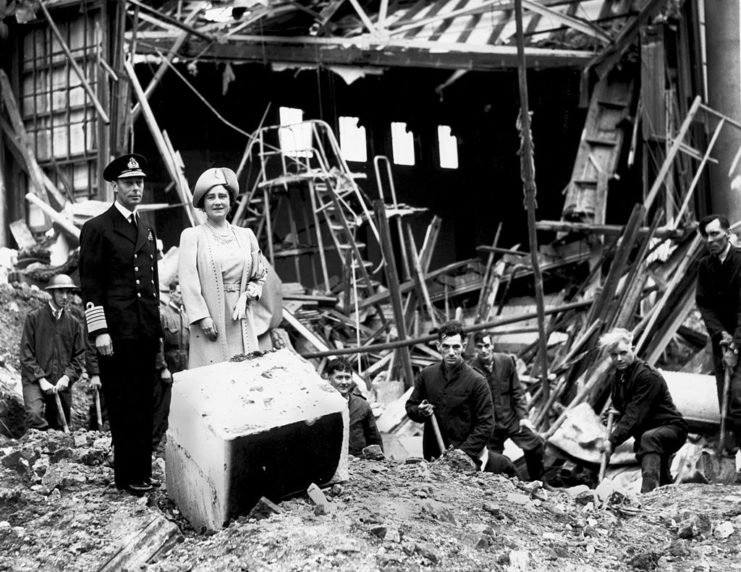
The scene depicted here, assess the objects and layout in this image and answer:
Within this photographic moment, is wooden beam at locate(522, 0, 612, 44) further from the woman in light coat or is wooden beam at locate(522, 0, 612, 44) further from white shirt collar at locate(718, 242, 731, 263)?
the woman in light coat

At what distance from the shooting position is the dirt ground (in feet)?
18.0

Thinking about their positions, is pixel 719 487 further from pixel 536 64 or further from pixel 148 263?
pixel 536 64

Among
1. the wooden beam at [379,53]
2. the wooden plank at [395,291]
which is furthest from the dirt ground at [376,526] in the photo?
the wooden beam at [379,53]

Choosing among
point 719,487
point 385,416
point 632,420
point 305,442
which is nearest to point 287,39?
point 385,416

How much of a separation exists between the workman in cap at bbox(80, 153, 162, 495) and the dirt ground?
1.17 feet

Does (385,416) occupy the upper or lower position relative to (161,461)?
lower

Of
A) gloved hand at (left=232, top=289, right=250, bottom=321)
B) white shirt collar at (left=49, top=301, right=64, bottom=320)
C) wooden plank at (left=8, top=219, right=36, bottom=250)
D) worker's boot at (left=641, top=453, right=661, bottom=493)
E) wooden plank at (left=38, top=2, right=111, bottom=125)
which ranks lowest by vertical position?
worker's boot at (left=641, top=453, right=661, bottom=493)

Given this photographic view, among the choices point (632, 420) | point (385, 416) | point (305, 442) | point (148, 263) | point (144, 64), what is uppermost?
point (144, 64)

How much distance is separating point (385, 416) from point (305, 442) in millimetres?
6353

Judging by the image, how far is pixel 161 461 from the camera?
24.3ft

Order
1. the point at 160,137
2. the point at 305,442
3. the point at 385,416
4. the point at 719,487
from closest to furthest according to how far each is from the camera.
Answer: the point at 305,442
the point at 719,487
the point at 385,416
the point at 160,137

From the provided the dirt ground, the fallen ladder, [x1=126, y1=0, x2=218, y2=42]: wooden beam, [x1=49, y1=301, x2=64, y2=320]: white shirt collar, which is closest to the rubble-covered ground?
the dirt ground

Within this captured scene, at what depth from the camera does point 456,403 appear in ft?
27.9

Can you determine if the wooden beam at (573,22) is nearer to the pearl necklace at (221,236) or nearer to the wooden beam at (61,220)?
the wooden beam at (61,220)
